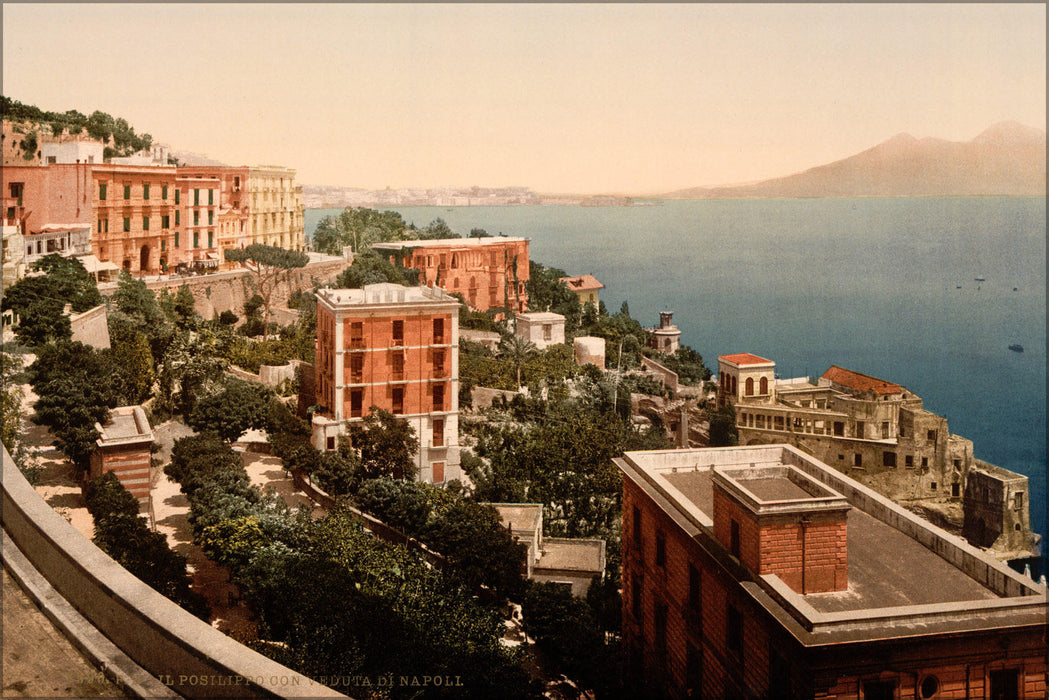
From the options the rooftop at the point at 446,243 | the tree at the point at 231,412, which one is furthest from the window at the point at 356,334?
the rooftop at the point at 446,243

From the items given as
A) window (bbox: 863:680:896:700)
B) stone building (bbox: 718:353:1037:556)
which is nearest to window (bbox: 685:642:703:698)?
window (bbox: 863:680:896:700)

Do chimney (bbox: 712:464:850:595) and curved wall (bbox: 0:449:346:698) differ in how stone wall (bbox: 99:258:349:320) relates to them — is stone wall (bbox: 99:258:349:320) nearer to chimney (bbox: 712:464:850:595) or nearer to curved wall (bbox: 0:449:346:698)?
chimney (bbox: 712:464:850:595)

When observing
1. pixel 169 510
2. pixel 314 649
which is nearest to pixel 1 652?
pixel 314 649

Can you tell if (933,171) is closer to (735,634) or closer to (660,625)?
(660,625)

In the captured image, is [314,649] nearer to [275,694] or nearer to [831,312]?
[275,694]

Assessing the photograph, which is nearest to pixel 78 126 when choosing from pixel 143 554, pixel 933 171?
pixel 143 554

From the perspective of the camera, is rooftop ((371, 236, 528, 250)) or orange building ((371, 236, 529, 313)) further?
rooftop ((371, 236, 528, 250))
